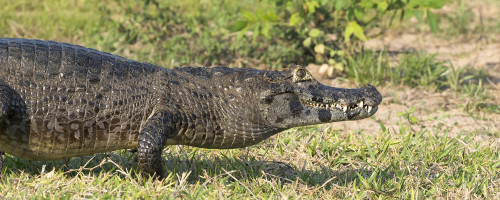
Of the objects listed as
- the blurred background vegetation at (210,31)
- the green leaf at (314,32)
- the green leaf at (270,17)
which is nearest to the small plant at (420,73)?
the blurred background vegetation at (210,31)

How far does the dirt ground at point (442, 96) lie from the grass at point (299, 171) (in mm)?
412

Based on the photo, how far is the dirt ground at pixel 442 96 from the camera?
227 inches

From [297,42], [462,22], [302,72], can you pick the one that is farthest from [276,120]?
[462,22]

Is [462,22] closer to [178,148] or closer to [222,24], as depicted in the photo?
[222,24]

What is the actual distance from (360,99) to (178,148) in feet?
4.93

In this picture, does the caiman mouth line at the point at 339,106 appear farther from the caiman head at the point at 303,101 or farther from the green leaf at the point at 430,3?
the green leaf at the point at 430,3

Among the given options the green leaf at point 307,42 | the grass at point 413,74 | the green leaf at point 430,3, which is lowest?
the grass at point 413,74

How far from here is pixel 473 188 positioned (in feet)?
13.0

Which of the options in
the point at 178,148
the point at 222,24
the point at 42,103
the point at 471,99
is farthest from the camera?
the point at 222,24

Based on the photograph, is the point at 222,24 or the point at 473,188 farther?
the point at 222,24

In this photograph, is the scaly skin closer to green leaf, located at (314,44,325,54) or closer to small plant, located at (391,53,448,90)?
small plant, located at (391,53,448,90)

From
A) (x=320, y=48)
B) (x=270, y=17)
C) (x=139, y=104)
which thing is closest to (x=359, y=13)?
(x=320, y=48)

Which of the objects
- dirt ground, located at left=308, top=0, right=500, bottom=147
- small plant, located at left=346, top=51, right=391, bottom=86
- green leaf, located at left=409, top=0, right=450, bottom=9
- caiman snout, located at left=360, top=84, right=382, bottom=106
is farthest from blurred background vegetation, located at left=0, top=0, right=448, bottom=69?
caiman snout, located at left=360, top=84, right=382, bottom=106

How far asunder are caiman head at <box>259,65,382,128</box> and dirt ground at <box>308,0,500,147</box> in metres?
1.31
